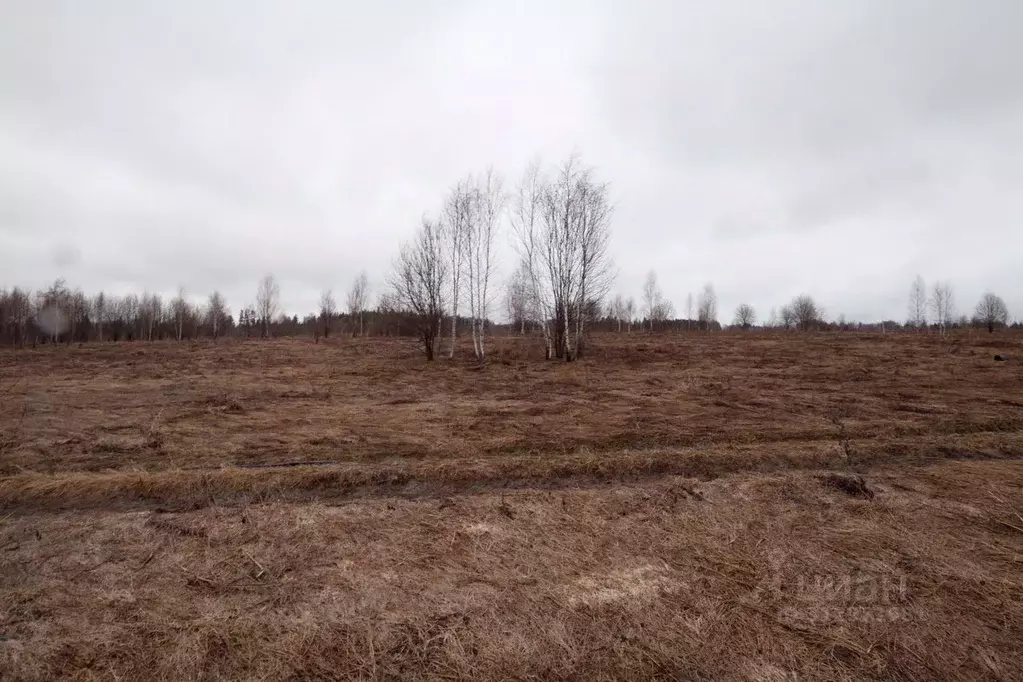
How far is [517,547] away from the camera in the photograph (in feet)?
16.2

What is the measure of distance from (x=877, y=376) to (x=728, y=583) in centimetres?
1715

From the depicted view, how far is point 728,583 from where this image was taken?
439cm

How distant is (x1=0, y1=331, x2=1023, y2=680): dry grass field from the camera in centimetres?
358

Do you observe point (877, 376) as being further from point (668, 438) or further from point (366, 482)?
point (366, 482)

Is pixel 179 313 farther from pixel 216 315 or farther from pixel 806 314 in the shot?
pixel 806 314

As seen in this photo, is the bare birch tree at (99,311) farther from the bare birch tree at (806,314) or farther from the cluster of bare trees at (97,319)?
the bare birch tree at (806,314)

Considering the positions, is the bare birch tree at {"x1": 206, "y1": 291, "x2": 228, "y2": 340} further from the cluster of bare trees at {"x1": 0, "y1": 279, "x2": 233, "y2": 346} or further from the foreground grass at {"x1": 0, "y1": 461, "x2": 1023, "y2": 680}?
the foreground grass at {"x1": 0, "y1": 461, "x2": 1023, "y2": 680}

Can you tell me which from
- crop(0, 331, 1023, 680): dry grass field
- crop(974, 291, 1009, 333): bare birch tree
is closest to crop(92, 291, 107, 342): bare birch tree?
crop(0, 331, 1023, 680): dry grass field

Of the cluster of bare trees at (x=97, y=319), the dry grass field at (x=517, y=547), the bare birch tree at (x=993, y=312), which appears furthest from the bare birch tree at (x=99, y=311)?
the bare birch tree at (x=993, y=312)

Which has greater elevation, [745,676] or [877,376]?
[877,376]

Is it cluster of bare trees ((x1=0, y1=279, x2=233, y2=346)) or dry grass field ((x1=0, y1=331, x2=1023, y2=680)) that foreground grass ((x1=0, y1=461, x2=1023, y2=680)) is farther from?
cluster of bare trees ((x1=0, y1=279, x2=233, y2=346))

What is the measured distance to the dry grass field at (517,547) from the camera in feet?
11.7

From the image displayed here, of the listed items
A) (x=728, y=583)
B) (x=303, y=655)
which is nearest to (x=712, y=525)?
(x=728, y=583)

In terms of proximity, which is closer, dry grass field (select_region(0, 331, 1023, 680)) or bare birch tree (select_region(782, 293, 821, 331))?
dry grass field (select_region(0, 331, 1023, 680))
